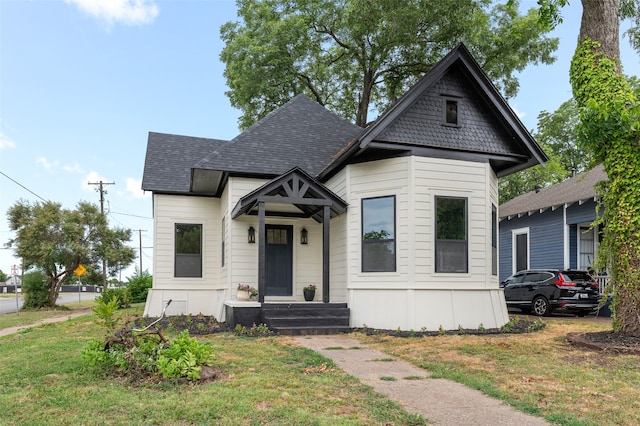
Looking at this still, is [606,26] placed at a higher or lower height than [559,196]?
higher

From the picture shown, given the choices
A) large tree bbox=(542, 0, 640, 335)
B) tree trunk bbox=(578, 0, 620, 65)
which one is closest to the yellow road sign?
large tree bbox=(542, 0, 640, 335)

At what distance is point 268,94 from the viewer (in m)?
22.7

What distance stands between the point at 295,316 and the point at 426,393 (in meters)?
5.54

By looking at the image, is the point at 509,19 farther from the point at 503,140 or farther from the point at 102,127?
the point at 102,127

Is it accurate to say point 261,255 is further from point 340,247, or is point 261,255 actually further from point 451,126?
point 451,126

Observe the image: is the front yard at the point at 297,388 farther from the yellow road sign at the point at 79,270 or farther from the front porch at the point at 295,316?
the yellow road sign at the point at 79,270

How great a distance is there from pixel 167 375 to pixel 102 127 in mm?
15807

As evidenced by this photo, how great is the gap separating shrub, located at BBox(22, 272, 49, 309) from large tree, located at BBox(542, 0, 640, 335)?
23774 mm

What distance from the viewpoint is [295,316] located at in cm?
1059

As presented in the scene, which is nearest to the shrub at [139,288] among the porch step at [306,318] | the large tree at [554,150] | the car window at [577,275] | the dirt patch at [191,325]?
the dirt patch at [191,325]

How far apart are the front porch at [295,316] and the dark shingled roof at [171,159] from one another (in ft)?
16.8

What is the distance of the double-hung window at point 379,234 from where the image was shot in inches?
426

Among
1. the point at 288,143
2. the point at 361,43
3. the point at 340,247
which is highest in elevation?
the point at 361,43

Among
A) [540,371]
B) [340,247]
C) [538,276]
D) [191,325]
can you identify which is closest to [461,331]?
[340,247]
